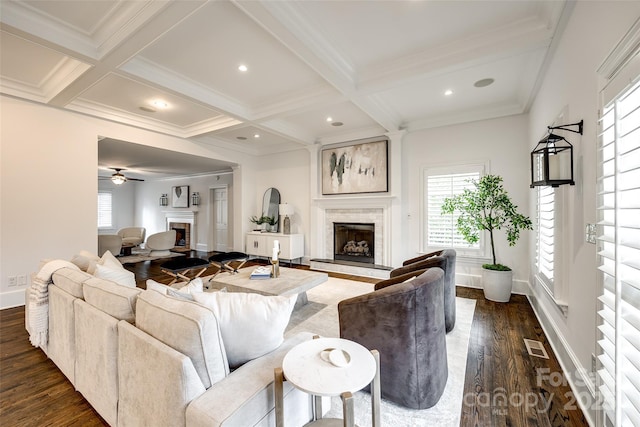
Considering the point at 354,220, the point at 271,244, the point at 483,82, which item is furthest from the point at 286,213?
the point at 483,82

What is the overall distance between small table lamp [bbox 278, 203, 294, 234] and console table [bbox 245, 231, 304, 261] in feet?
0.80

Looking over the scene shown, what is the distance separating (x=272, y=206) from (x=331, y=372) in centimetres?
570

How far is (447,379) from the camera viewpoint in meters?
1.94

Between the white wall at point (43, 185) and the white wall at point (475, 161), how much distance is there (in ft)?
17.1

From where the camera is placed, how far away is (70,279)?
1.86 m

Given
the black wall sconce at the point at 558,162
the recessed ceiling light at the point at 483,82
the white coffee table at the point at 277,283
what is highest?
the recessed ceiling light at the point at 483,82

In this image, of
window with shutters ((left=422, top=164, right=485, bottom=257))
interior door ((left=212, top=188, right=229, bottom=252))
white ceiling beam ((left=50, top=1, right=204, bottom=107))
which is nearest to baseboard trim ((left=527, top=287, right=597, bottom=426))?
window with shutters ((left=422, top=164, right=485, bottom=257))

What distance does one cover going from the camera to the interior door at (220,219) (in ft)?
27.1

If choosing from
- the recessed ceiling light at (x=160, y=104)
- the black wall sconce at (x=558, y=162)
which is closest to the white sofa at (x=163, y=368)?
the black wall sconce at (x=558, y=162)

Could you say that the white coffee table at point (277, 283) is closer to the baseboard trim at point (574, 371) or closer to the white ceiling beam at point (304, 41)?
the baseboard trim at point (574, 371)

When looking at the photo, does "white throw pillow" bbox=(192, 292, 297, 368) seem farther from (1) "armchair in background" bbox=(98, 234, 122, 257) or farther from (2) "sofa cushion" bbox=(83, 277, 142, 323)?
(1) "armchair in background" bbox=(98, 234, 122, 257)

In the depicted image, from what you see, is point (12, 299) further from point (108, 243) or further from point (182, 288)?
point (182, 288)

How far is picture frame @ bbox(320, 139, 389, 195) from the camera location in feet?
16.5

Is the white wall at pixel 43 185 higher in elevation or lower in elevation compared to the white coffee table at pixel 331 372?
→ higher
